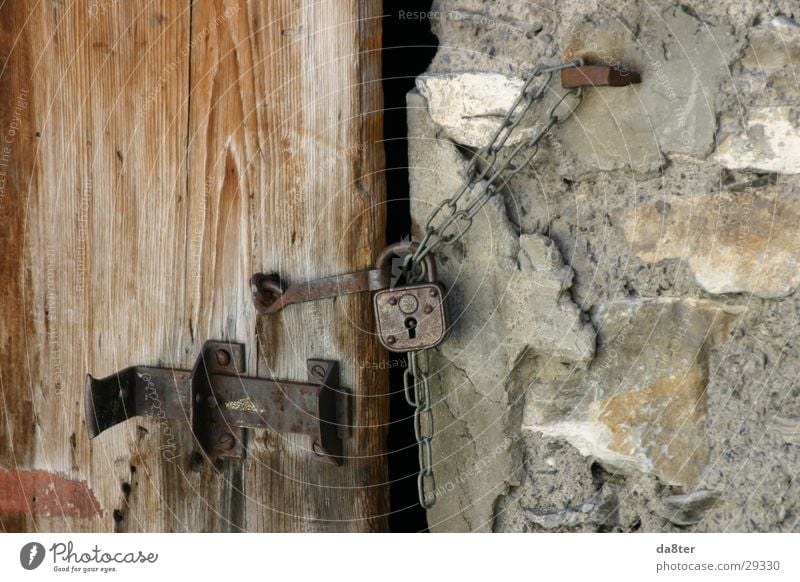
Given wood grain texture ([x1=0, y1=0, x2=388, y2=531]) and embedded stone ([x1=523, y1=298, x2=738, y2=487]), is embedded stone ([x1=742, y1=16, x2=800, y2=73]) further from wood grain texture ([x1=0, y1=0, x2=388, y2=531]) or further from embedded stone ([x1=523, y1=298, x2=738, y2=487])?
wood grain texture ([x1=0, y1=0, x2=388, y2=531])

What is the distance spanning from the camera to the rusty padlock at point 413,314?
133 cm

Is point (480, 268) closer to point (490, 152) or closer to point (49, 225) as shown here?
point (490, 152)

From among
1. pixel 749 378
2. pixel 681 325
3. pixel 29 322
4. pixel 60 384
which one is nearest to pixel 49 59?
pixel 29 322

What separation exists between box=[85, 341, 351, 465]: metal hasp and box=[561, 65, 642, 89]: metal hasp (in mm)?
563

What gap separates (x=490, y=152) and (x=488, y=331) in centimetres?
27

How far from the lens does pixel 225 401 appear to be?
4.97 ft

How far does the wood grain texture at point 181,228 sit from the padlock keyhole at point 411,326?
0.33 ft

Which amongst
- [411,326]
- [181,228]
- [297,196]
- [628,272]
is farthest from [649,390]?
[181,228]

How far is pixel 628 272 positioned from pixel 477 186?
0.83ft

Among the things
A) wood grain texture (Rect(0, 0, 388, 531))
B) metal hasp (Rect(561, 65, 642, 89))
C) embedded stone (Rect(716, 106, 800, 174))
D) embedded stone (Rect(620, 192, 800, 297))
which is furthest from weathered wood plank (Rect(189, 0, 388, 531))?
embedded stone (Rect(716, 106, 800, 174))

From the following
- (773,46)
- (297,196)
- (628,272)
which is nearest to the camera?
(773,46)

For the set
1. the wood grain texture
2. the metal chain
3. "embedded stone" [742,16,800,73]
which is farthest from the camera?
the wood grain texture

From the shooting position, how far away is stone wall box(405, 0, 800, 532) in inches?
48.1

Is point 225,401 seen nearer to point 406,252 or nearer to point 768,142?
point 406,252
